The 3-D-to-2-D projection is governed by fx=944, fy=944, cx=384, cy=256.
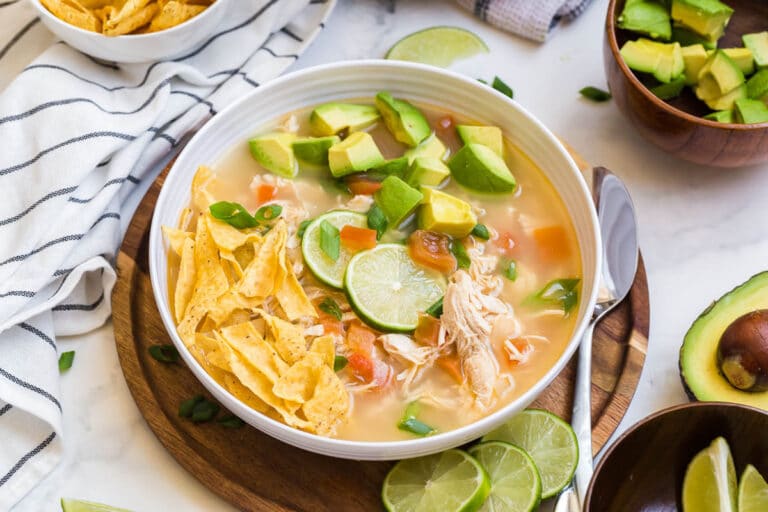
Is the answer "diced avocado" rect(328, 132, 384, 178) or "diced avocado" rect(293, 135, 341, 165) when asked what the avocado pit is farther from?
"diced avocado" rect(293, 135, 341, 165)

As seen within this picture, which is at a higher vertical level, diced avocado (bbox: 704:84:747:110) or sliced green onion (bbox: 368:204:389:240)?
diced avocado (bbox: 704:84:747:110)

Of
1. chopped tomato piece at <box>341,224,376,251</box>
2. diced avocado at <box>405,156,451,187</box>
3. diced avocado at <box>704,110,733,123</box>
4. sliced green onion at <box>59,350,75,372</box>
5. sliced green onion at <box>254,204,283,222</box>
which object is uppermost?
diced avocado at <box>704,110,733,123</box>

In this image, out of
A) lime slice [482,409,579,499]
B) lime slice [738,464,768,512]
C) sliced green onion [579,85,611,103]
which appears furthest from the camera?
sliced green onion [579,85,611,103]

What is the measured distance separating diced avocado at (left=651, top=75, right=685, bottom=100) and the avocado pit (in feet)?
2.74

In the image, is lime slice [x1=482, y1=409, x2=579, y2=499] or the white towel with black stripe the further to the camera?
the white towel with black stripe

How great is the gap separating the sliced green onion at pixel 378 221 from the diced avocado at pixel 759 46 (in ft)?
4.50

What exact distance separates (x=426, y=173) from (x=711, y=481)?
114 cm

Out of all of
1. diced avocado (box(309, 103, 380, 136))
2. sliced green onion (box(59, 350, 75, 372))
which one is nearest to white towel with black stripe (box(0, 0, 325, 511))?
sliced green onion (box(59, 350, 75, 372))

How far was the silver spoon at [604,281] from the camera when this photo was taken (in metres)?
2.43

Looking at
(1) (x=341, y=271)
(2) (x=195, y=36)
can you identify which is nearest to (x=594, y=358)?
(1) (x=341, y=271)

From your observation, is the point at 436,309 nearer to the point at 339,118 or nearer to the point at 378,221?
the point at 378,221

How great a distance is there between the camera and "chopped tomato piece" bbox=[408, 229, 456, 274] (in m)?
2.62

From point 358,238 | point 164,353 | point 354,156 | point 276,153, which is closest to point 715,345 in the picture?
point 358,238

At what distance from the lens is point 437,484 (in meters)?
2.39
